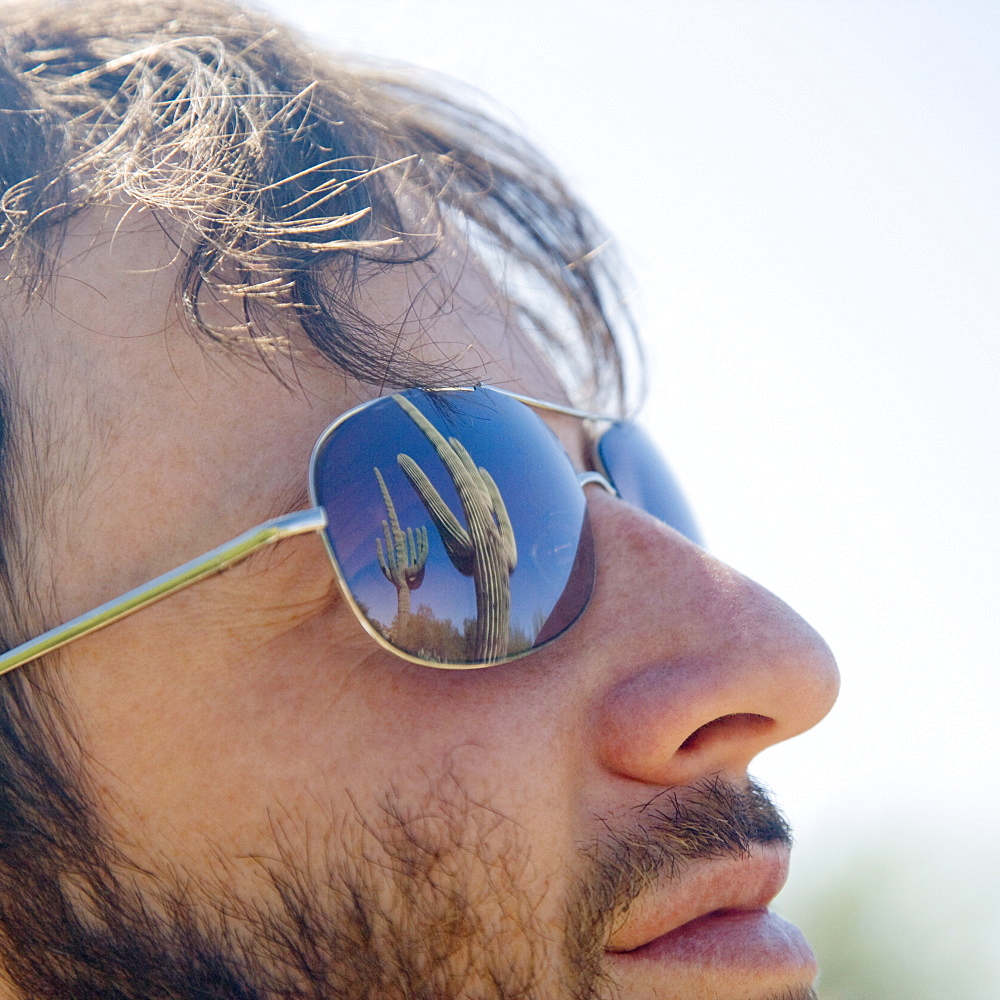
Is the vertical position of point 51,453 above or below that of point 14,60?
below

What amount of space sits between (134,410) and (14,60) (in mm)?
956

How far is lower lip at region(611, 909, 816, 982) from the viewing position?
1448 mm

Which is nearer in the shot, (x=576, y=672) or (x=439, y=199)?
(x=576, y=672)

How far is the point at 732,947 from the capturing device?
149 cm

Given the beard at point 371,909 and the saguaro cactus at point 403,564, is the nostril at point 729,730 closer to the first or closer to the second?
the beard at point 371,909

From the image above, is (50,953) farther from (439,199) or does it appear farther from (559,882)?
(439,199)

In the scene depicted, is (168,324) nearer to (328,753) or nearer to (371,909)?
(328,753)

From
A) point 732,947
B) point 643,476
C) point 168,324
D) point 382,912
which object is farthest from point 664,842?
point 168,324

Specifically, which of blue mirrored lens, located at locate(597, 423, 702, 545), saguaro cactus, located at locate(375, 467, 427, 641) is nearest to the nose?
saguaro cactus, located at locate(375, 467, 427, 641)

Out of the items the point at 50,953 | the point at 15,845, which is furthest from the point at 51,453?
the point at 50,953

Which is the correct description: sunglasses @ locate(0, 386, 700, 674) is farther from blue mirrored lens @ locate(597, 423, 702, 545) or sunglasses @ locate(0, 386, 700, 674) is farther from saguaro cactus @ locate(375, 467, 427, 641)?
blue mirrored lens @ locate(597, 423, 702, 545)

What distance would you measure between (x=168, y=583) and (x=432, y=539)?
1.38ft

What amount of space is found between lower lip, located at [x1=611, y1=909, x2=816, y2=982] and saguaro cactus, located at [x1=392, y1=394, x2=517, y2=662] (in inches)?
20.7

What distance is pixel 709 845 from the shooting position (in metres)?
1.48
